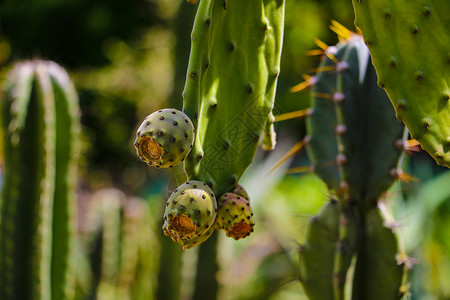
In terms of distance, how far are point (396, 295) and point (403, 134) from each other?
1.45ft

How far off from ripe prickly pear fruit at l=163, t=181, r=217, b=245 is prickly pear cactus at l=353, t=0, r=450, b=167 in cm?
46

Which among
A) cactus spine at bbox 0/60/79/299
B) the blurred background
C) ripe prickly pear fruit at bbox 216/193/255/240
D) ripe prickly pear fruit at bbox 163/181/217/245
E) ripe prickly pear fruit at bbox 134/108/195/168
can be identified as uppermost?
ripe prickly pear fruit at bbox 134/108/195/168

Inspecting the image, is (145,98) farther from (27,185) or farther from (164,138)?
(164,138)

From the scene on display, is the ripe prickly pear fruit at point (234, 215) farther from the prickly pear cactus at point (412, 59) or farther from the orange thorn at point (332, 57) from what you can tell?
the orange thorn at point (332, 57)

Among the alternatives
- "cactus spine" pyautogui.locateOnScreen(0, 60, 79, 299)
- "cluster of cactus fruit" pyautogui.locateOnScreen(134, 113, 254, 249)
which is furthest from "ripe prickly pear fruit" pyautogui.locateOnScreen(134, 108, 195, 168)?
"cactus spine" pyautogui.locateOnScreen(0, 60, 79, 299)

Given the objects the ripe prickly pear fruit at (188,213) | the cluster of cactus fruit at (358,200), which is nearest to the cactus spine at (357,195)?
the cluster of cactus fruit at (358,200)

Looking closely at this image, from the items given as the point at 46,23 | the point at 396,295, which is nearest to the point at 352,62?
the point at 396,295

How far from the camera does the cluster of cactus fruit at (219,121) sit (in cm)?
86

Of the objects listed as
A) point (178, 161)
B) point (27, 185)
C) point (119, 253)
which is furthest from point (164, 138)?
point (119, 253)

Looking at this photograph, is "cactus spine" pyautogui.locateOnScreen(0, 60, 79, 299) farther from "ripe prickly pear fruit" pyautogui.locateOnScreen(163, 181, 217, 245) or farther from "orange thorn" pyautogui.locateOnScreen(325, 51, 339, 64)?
"ripe prickly pear fruit" pyautogui.locateOnScreen(163, 181, 217, 245)

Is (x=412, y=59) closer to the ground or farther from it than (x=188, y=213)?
farther from it

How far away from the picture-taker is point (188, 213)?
85 centimetres

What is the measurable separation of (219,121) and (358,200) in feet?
2.28

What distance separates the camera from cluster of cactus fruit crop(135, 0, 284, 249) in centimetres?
86
